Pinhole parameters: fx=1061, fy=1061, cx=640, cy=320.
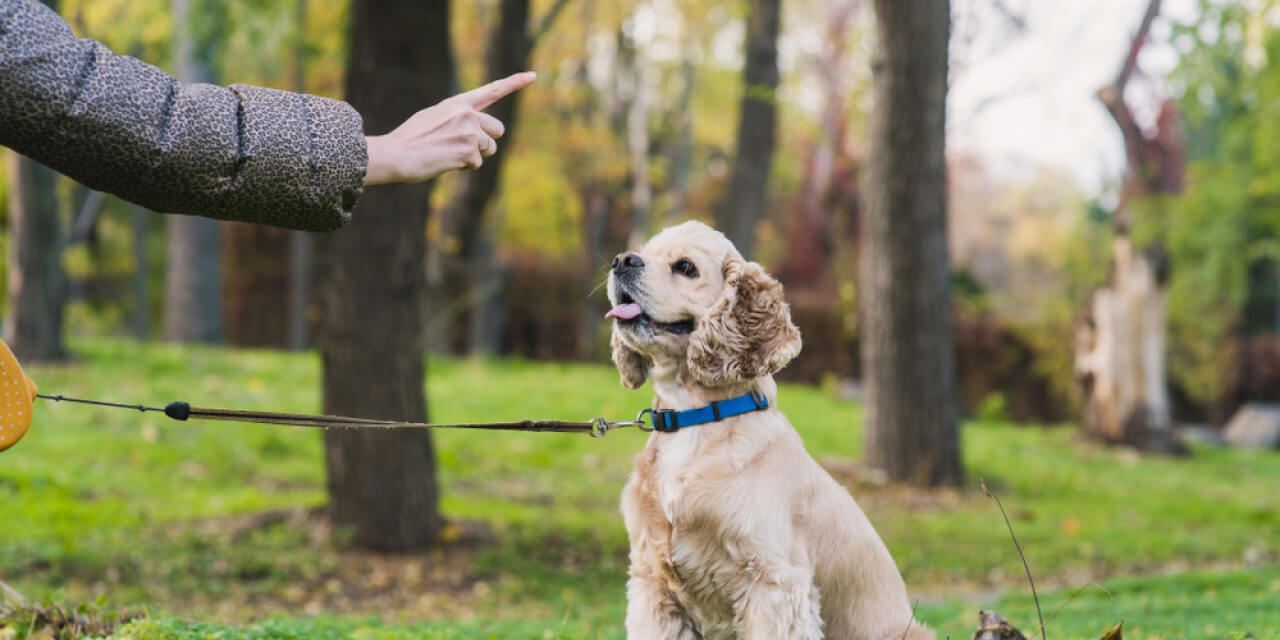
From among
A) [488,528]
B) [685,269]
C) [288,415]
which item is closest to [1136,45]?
[488,528]

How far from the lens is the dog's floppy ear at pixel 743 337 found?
139 inches

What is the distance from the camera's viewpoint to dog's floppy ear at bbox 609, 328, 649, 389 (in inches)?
156

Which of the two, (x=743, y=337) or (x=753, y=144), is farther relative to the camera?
(x=753, y=144)

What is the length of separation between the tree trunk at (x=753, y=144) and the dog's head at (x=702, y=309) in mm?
12368

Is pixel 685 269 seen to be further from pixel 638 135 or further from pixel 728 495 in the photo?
pixel 638 135

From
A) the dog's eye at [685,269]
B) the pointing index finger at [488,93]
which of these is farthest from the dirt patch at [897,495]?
the pointing index finger at [488,93]

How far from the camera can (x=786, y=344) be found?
3.57 metres

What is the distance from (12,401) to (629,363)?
2.00 metres

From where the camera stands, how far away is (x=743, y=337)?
11.6ft

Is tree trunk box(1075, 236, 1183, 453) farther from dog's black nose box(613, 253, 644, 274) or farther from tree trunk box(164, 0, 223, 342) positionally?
tree trunk box(164, 0, 223, 342)

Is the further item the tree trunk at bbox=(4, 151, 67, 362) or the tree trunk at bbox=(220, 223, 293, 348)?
the tree trunk at bbox=(220, 223, 293, 348)

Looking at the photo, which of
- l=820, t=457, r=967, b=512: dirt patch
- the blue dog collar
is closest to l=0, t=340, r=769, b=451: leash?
the blue dog collar

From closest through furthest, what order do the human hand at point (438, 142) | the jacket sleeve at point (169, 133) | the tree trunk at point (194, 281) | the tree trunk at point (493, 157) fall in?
→ the jacket sleeve at point (169, 133)
the human hand at point (438, 142)
the tree trunk at point (493, 157)
the tree trunk at point (194, 281)

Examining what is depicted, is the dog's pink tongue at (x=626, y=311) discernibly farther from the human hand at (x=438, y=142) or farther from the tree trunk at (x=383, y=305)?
the tree trunk at (x=383, y=305)
